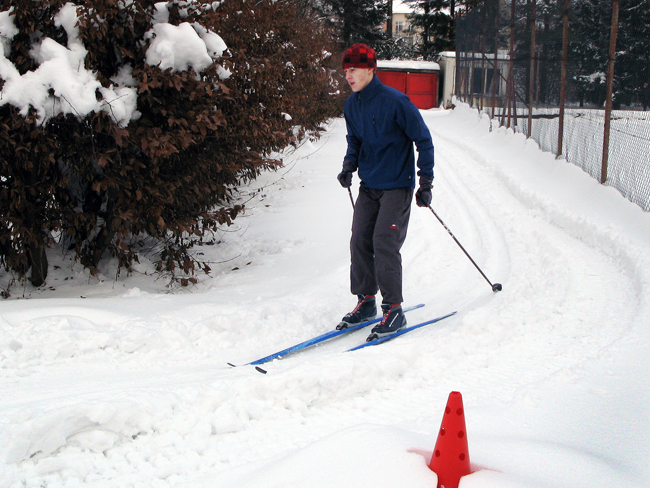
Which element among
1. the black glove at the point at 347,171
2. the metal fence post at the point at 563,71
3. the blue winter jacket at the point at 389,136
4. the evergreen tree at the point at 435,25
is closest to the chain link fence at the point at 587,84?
the metal fence post at the point at 563,71

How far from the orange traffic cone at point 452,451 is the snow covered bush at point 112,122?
3.09 meters

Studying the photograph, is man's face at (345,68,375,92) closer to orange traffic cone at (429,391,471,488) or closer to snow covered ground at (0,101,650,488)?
snow covered ground at (0,101,650,488)

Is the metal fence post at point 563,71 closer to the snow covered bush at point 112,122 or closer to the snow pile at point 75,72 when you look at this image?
the snow covered bush at point 112,122

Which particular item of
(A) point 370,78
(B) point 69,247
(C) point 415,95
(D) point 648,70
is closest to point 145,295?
(B) point 69,247

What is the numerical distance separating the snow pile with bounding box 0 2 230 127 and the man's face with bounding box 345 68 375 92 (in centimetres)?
130

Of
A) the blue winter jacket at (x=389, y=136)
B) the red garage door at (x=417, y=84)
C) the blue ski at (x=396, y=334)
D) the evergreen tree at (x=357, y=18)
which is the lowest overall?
the blue ski at (x=396, y=334)

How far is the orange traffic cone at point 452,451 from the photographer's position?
2123 millimetres

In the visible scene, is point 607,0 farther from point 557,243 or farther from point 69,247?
point 69,247

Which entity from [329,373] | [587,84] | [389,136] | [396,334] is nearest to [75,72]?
[389,136]

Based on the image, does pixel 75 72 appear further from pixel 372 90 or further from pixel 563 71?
pixel 563 71

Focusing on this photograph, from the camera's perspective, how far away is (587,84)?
8.39 meters

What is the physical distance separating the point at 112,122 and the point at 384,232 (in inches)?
89.1

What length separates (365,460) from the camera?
2.23 meters

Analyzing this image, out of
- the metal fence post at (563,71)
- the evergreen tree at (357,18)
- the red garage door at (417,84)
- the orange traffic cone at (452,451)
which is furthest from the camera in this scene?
the evergreen tree at (357,18)
